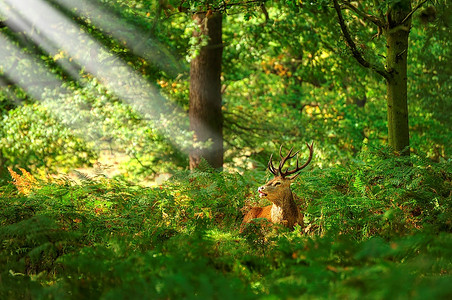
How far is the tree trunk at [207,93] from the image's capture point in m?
10.7

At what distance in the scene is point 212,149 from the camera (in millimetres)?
10836

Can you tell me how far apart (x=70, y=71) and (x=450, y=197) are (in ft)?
33.6

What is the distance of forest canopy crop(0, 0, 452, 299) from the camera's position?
9.61 feet

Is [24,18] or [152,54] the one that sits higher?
[24,18]

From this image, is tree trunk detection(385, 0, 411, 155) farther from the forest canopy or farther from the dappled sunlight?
the dappled sunlight

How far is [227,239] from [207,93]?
640cm

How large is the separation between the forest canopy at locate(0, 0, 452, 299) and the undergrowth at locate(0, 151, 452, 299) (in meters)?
0.02

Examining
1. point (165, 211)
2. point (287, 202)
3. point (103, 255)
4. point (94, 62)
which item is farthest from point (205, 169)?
point (94, 62)

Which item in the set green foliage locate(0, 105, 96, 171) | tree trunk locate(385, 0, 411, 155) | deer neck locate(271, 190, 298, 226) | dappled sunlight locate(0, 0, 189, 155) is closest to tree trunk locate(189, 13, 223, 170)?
dappled sunlight locate(0, 0, 189, 155)

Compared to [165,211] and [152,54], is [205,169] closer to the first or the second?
[165,211]

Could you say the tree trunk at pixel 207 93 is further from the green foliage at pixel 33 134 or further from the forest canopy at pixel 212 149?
the green foliage at pixel 33 134

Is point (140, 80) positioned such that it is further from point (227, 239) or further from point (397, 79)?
point (227, 239)

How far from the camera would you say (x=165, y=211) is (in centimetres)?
589

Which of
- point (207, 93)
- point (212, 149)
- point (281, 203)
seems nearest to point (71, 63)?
point (207, 93)
